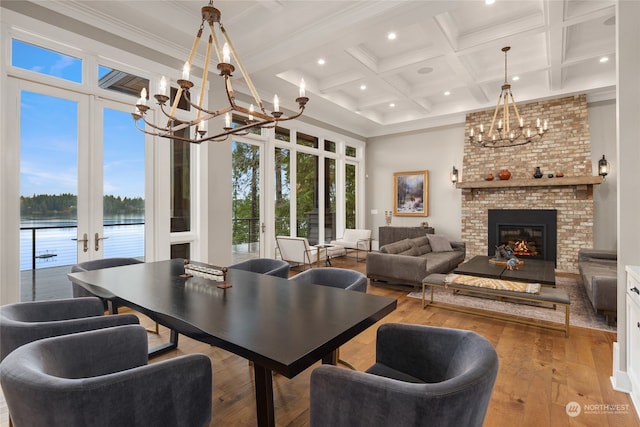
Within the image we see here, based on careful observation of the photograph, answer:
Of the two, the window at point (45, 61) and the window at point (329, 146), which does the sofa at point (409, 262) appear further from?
the window at point (45, 61)

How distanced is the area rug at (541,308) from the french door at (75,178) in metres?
3.91

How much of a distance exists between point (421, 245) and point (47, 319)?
5.64m

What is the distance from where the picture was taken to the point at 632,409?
1.99 metres

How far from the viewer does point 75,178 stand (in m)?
3.35

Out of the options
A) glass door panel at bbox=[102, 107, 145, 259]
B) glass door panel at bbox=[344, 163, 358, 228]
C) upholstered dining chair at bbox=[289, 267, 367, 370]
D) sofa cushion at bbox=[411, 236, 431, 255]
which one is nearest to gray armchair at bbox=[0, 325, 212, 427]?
upholstered dining chair at bbox=[289, 267, 367, 370]

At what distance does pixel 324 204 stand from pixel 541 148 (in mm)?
4654

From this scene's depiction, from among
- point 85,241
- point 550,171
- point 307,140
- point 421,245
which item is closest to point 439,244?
point 421,245

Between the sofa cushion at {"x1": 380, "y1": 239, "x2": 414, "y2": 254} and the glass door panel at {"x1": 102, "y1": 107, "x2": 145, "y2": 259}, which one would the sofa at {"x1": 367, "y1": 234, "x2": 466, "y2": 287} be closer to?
the sofa cushion at {"x1": 380, "y1": 239, "x2": 414, "y2": 254}

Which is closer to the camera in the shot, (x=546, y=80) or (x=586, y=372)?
(x=586, y=372)

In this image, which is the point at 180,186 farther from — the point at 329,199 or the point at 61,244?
the point at 329,199

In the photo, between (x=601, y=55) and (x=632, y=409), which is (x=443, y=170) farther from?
(x=632, y=409)

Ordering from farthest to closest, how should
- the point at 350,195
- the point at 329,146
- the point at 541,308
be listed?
the point at 350,195 < the point at 329,146 < the point at 541,308

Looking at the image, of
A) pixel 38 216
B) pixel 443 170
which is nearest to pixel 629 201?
pixel 38 216

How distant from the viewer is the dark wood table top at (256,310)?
125 centimetres
